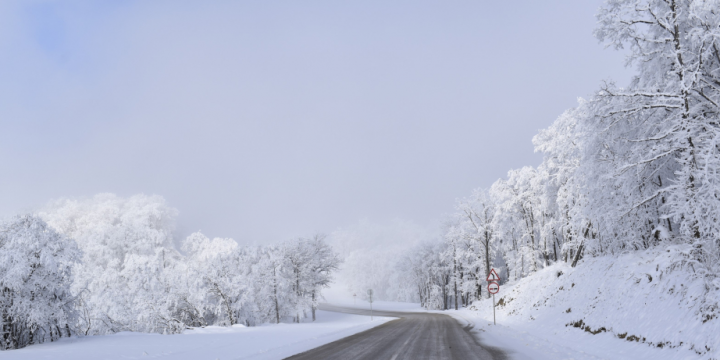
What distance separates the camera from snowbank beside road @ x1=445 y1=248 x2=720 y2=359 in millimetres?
9203

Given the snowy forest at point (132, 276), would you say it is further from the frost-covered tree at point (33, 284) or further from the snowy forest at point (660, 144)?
the snowy forest at point (660, 144)

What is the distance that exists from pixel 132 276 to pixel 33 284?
867 inches

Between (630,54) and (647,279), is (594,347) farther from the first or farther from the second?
(630,54)

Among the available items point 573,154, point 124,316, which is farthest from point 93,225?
point 573,154

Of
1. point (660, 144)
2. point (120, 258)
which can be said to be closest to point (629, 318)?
point (660, 144)

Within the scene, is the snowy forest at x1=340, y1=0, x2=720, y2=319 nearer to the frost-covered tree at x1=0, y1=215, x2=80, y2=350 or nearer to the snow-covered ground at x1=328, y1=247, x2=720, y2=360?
the snow-covered ground at x1=328, y1=247, x2=720, y2=360

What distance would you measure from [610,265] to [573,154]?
1333 cm

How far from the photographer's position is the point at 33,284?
15.8m

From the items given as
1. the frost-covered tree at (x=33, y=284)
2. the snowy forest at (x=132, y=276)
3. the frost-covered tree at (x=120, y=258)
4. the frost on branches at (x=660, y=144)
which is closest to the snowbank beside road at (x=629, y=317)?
the frost on branches at (x=660, y=144)

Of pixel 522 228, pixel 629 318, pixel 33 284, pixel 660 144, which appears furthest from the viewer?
pixel 522 228

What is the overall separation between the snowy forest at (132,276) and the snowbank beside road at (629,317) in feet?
60.6

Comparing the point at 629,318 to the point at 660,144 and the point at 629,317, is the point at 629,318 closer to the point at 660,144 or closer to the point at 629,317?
the point at 629,317

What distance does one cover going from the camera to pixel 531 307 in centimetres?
2455

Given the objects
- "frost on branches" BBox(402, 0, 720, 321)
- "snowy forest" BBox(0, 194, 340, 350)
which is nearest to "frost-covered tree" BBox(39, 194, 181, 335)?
"snowy forest" BBox(0, 194, 340, 350)
